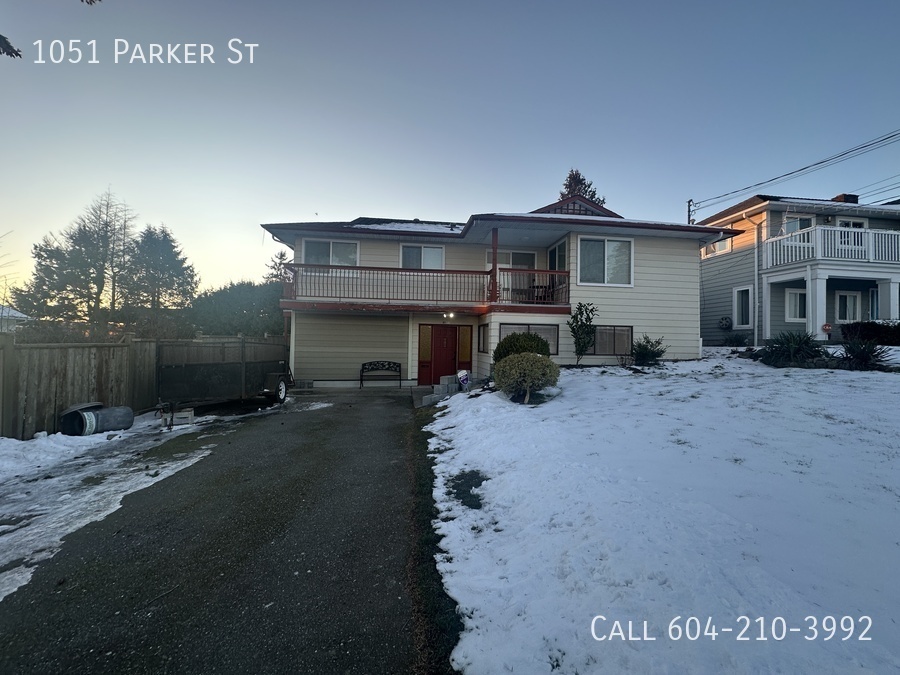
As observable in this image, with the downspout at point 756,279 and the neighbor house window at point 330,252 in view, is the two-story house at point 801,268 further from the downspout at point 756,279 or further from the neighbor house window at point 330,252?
the neighbor house window at point 330,252

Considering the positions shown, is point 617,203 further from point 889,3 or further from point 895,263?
point 889,3

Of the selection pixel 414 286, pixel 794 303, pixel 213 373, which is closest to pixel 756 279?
pixel 794 303

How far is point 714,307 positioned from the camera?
17.3m

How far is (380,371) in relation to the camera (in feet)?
46.2

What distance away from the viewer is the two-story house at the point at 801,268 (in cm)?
1278

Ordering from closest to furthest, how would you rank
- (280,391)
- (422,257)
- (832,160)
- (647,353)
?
(280,391), (647,353), (422,257), (832,160)

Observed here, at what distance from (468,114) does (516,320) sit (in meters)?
7.30

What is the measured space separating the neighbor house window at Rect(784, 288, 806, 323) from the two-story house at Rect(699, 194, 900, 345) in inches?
1.2

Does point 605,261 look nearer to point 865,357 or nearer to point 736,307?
point 865,357

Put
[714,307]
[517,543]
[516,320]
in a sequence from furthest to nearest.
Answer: [714,307] → [516,320] → [517,543]

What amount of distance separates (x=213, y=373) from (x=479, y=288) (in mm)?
Answer: 8535

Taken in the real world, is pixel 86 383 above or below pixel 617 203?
below

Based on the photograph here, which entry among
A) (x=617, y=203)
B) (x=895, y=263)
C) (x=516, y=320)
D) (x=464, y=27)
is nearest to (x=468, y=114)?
(x=464, y=27)

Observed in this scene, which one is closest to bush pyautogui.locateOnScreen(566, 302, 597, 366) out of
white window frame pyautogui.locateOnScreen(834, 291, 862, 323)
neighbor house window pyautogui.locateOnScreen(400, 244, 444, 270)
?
neighbor house window pyautogui.locateOnScreen(400, 244, 444, 270)
